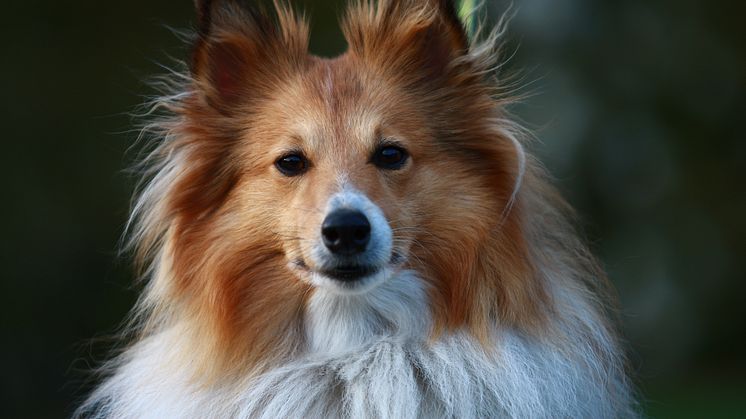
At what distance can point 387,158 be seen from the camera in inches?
171

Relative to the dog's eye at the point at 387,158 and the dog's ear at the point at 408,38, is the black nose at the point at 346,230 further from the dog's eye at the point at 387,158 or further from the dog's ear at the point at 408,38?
the dog's ear at the point at 408,38

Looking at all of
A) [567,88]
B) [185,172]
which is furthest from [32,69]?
[185,172]

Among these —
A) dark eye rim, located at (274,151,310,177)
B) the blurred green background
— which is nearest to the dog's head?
dark eye rim, located at (274,151,310,177)

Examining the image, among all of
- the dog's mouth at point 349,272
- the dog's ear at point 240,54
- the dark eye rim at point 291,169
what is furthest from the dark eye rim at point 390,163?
the dog's ear at point 240,54

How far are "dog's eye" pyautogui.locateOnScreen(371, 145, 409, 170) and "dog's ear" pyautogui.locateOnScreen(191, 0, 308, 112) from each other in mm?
664

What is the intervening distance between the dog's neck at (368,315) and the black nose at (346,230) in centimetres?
27

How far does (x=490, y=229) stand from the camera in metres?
4.32

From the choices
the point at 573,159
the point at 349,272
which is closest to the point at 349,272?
the point at 349,272

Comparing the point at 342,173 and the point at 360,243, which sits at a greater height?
the point at 342,173

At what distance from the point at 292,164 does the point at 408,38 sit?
2.82 ft

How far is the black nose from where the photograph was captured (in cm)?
404

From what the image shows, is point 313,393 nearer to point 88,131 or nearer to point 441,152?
point 441,152

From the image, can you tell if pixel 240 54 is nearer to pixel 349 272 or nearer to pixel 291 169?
pixel 291 169

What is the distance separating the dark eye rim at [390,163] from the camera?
434 cm
